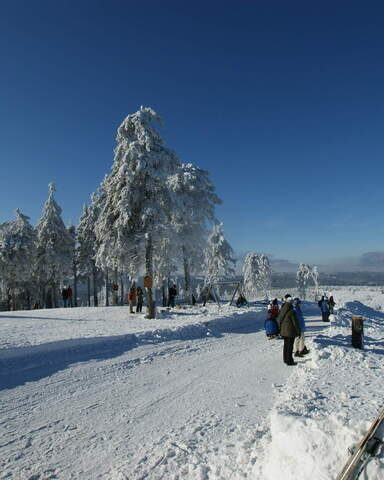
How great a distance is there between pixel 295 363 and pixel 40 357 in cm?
729

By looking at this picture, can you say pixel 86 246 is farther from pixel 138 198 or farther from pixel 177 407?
pixel 177 407

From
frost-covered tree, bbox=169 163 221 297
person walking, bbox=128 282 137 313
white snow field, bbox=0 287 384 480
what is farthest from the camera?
frost-covered tree, bbox=169 163 221 297

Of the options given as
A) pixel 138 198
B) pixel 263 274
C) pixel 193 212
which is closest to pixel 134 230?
pixel 138 198

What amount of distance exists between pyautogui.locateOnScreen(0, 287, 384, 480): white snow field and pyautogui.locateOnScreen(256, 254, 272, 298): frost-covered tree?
155ft

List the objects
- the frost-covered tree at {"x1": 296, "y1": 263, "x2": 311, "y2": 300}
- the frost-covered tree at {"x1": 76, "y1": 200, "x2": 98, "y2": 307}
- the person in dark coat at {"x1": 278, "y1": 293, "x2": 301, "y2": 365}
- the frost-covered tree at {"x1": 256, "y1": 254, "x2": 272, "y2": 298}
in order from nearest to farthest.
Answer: the person in dark coat at {"x1": 278, "y1": 293, "x2": 301, "y2": 365} < the frost-covered tree at {"x1": 76, "y1": 200, "x2": 98, "y2": 307} < the frost-covered tree at {"x1": 256, "y1": 254, "x2": 272, "y2": 298} < the frost-covered tree at {"x1": 296, "y1": 263, "x2": 311, "y2": 300}

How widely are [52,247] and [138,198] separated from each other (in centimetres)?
1964

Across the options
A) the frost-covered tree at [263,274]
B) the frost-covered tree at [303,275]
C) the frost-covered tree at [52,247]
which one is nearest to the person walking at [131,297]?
the frost-covered tree at [52,247]

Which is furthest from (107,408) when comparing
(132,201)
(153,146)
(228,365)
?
(153,146)

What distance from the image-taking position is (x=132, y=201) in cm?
1967

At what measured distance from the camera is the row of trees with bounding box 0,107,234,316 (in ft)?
63.8

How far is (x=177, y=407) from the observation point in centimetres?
638

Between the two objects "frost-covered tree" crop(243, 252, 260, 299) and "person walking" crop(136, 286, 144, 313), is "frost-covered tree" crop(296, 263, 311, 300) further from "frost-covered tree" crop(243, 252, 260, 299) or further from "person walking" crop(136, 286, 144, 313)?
"person walking" crop(136, 286, 144, 313)

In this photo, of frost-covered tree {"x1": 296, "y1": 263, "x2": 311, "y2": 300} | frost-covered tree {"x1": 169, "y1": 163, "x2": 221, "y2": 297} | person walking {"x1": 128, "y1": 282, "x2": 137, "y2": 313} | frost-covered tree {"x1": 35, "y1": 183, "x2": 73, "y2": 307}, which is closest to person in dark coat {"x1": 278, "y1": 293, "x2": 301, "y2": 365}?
person walking {"x1": 128, "y1": 282, "x2": 137, "y2": 313}

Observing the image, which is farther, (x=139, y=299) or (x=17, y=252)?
(x=17, y=252)
